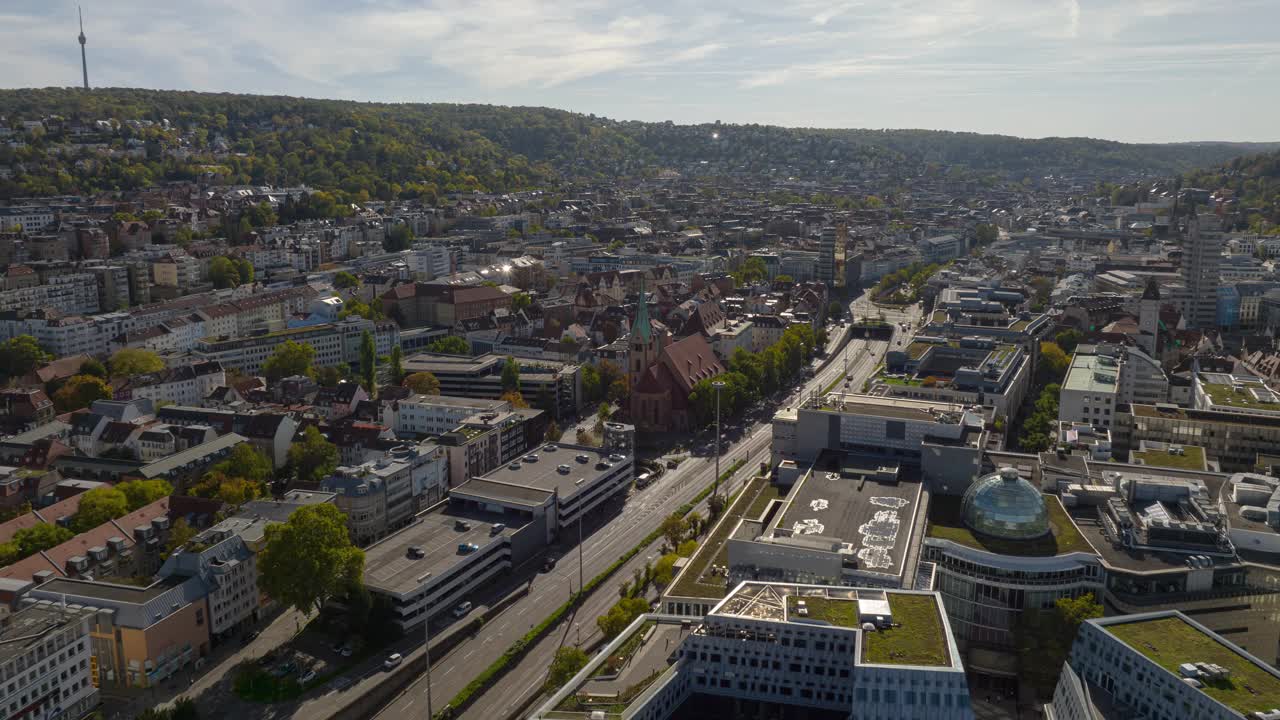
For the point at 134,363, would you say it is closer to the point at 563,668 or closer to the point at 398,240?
the point at 563,668

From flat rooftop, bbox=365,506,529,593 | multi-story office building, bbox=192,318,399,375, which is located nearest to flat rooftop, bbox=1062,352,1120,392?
flat rooftop, bbox=365,506,529,593

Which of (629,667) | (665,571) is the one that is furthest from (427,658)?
(665,571)

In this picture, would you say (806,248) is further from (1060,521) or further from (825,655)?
(825,655)

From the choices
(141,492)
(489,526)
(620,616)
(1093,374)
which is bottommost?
(620,616)

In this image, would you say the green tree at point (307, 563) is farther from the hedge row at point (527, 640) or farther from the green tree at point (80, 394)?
the green tree at point (80, 394)

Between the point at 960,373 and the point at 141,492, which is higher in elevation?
the point at 960,373

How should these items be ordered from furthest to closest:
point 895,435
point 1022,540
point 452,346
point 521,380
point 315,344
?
1. point 452,346
2. point 315,344
3. point 521,380
4. point 895,435
5. point 1022,540
